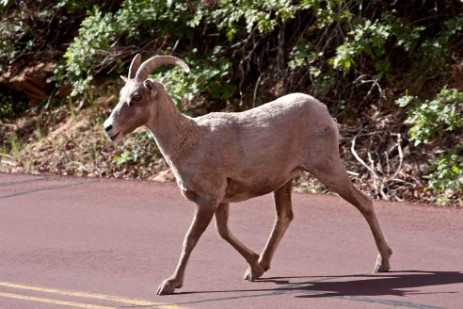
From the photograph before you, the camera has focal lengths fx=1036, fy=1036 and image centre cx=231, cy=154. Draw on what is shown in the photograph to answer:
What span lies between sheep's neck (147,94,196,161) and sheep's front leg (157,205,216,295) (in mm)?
532

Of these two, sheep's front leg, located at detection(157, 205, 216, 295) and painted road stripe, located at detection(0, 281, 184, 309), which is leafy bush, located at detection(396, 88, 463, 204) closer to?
sheep's front leg, located at detection(157, 205, 216, 295)

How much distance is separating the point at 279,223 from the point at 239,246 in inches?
21.8

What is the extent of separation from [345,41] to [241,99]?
7.77ft

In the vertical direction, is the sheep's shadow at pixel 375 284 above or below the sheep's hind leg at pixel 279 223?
below

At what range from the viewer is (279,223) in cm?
909

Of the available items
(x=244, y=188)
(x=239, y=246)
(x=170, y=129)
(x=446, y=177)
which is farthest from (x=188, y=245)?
(x=446, y=177)

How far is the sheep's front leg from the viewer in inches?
320

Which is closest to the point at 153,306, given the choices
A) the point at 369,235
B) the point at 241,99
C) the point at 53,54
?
the point at 369,235

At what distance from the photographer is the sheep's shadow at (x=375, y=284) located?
8.03m

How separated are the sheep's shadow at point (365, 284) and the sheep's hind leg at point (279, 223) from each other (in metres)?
0.23

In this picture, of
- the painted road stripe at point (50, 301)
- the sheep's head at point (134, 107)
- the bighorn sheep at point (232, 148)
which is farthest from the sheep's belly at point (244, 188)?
the painted road stripe at point (50, 301)

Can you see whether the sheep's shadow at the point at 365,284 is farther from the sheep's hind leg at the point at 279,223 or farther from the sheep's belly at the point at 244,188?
the sheep's belly at the point at 244,188

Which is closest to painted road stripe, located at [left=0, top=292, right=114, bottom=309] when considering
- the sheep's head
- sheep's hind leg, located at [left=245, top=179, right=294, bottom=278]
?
the sheep's head

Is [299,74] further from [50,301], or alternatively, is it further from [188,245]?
[50,301]
